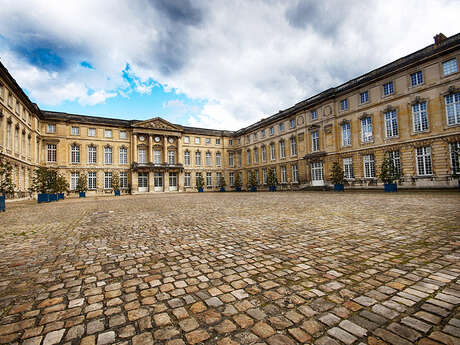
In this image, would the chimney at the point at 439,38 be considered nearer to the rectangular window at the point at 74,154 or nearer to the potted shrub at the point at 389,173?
the potted shrub at the point at 389,173

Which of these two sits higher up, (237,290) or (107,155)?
(107,155)

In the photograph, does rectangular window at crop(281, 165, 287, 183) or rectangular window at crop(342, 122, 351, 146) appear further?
rectangular window at crop(281, 165, 287, 183)

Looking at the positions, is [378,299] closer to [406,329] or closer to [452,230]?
[406,329]

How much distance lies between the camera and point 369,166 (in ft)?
76.0

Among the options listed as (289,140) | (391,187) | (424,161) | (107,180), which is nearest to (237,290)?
(391,187)

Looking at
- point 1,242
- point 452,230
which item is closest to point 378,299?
point 452,230

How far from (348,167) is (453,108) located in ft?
31.3

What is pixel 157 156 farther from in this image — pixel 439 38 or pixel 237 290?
pixel 237 290

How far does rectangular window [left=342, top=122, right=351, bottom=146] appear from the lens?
2508 centimetres

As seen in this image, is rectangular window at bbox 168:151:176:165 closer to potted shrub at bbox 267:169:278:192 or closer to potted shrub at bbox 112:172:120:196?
potted shrub at bbox 112:172:120:196

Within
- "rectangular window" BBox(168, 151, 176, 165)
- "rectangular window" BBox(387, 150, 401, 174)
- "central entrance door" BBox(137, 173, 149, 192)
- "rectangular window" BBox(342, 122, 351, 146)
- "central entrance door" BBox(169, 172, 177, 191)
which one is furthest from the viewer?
"rectangular window" BBox(168, 151, 176, 165)

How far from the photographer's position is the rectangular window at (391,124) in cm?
2128

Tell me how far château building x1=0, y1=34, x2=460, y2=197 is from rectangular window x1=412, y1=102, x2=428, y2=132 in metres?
0.07

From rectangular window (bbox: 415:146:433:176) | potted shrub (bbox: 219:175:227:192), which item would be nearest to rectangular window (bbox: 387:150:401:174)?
rectangular window (bbox: 415:146:433:176)
